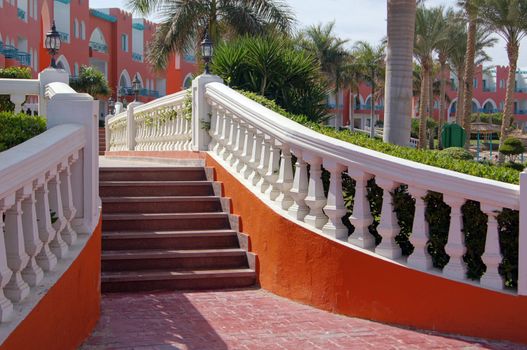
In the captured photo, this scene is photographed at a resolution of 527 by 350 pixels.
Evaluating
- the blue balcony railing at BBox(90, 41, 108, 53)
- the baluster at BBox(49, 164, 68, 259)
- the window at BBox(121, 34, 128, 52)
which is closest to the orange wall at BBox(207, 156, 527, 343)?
the baluster at BBox(49, 164, 68, 259)

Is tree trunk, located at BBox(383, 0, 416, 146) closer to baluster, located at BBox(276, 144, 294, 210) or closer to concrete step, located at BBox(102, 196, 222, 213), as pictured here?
concrete step, located at BBox(102, 196, 222, 213)

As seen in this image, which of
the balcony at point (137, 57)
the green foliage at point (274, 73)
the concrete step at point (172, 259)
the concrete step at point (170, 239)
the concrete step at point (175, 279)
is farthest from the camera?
the balcony at point (137, 57)

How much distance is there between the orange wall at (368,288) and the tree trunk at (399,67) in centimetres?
472

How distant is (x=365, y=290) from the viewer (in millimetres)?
5398

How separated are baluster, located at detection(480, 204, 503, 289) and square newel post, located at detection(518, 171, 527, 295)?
0.15 metres

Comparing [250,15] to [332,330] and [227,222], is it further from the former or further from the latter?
[332,330]

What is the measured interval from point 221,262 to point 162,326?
181cm

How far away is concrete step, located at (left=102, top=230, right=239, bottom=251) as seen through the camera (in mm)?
7059

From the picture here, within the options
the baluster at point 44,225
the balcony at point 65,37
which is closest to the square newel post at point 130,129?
the baluster at point 44,225

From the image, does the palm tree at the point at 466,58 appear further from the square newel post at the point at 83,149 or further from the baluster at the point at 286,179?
the square newel post at the point at 83,149

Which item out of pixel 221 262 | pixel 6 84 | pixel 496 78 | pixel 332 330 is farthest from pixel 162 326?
pixel 496 78

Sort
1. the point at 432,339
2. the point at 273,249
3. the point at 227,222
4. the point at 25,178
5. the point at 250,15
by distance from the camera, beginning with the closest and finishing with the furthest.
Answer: the point at 25,178
the point at 432,339
the point at 273,249
the point at 227,222
the point at 250,15

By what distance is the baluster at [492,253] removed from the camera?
4.67m

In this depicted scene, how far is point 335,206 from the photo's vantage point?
5.61 metres
